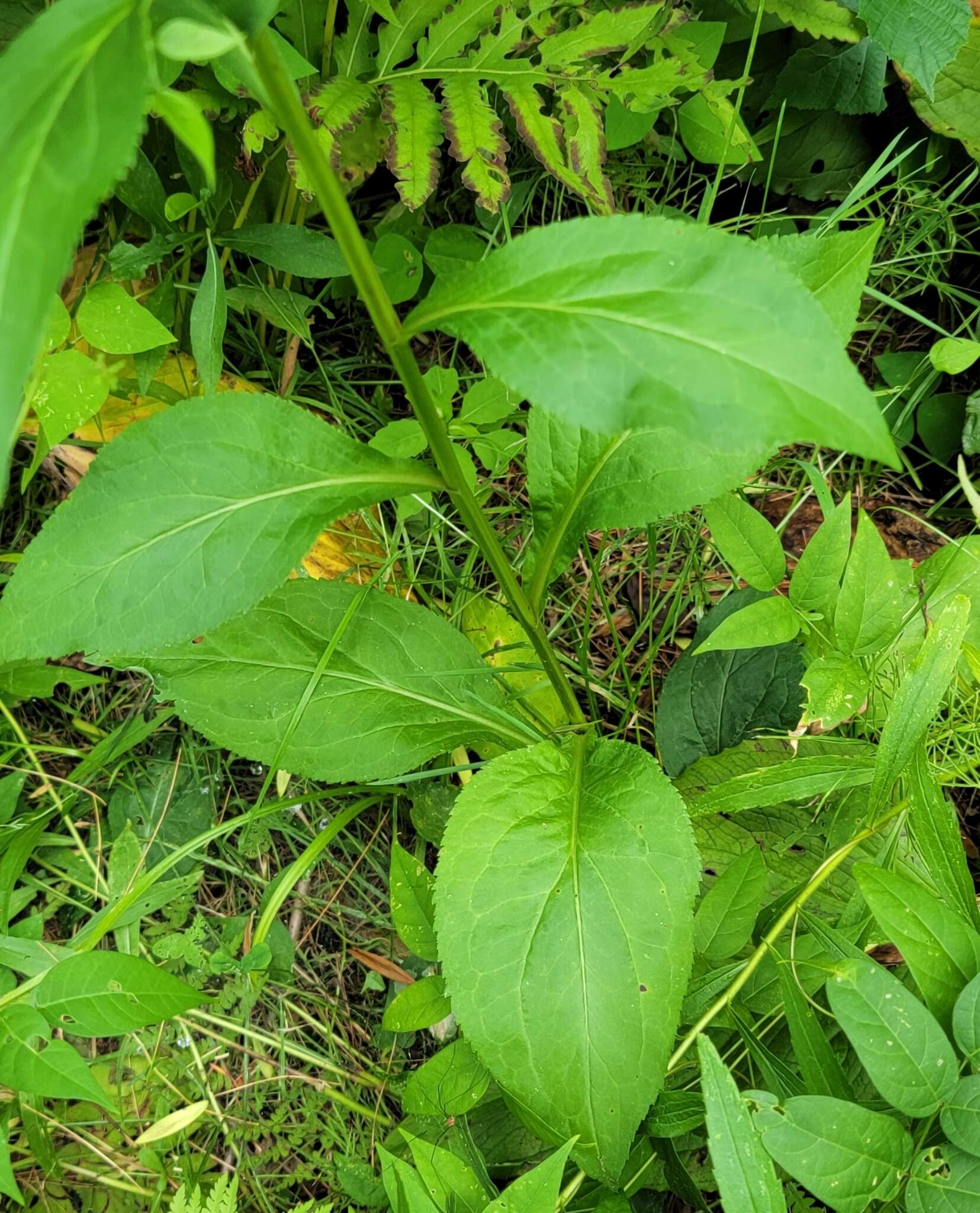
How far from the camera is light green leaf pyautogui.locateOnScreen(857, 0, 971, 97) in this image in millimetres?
1693

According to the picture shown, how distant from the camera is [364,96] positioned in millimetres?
1695

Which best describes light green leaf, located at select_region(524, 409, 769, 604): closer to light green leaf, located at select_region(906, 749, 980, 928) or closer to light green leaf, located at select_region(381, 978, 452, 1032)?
light green leaf, located at select_region(906, 749, 980, 928)

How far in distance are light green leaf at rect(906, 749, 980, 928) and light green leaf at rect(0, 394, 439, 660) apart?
3.35 feet

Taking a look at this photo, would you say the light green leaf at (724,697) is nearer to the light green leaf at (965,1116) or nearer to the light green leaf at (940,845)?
the light green leaf at (940,845)

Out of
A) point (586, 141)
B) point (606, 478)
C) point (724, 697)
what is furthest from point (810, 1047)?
point (586, 141)

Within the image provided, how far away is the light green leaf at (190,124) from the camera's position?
2.12ft

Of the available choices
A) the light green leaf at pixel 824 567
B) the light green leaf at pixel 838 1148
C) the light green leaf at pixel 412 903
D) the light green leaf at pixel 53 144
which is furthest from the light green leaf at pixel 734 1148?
the light green leaf at pixel 53 144

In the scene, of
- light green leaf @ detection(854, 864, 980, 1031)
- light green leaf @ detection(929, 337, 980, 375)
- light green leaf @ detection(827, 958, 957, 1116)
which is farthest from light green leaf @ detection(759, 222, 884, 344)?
light green leaf @ detection(827, 958, 957, 1116)

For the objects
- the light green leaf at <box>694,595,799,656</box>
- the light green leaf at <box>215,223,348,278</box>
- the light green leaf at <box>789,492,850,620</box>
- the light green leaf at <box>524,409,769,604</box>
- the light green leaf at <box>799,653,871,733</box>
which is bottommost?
the light green leaf at <box>799,653,871,733</box>

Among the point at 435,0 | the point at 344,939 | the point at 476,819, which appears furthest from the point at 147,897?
the point at 435,0

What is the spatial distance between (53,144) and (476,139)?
1235mm

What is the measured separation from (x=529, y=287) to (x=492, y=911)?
909 mm

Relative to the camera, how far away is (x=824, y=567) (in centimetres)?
156

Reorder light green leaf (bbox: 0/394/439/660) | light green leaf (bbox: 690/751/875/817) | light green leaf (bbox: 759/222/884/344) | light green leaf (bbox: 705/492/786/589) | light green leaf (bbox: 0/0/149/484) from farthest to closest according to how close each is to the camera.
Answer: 1. light green leaf (bbox: 705/492/786/589)
2. light green leaf (bbox: 690/751/875/817)
3. light green leaf (bbox: 759/222/884/344)
4. light green leaf (bbox: 0/394/439/660)
5. light green leaf (bbox: 0/0/149/484)
